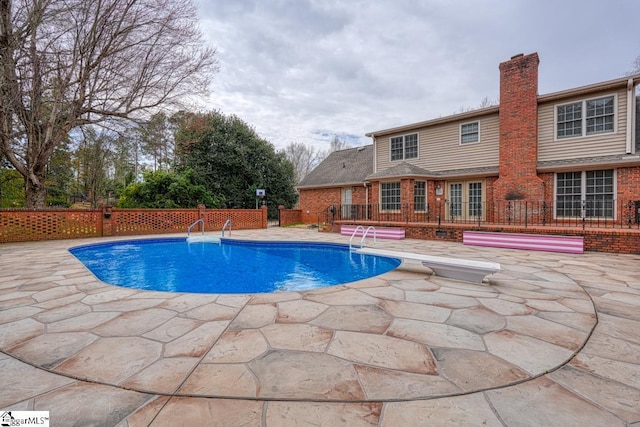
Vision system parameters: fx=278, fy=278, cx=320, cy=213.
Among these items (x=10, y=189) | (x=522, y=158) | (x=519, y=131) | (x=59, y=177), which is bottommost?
(x=10, y=189)

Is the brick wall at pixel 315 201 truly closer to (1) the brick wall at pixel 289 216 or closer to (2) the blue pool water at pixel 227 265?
(1) the brick wall at pixel 289 216

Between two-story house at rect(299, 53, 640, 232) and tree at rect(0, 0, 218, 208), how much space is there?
31.7 ft

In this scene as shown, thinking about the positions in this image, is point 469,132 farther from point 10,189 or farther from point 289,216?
point 10,189

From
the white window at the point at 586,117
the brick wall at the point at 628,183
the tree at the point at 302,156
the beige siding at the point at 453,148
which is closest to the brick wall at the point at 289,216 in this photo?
the beige siding at the point at 453,148

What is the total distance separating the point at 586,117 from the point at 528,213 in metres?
3.71

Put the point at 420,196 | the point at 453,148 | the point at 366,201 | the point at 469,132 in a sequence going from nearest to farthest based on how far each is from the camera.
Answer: the point at 469,132 < the point at 453,148 < the point at 420,196 < the point at 366,201

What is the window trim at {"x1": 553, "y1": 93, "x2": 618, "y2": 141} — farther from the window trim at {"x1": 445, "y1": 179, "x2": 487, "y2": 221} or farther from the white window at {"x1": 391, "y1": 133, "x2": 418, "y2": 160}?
the white window at {"x1": 391, "y1": 133, "x2": 418, "y2": 160}

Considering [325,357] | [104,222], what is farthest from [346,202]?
[325,357]

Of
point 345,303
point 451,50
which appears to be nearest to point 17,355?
point 345,303

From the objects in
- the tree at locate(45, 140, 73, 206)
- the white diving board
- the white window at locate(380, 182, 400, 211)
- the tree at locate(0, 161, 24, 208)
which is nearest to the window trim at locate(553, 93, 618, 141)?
the white window at locate(380, 182, 400, 211)

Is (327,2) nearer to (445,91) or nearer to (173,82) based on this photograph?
(173,82)

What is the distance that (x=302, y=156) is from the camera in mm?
37938

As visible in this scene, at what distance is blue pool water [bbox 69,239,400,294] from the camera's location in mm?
5103

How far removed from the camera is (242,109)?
1927cm
